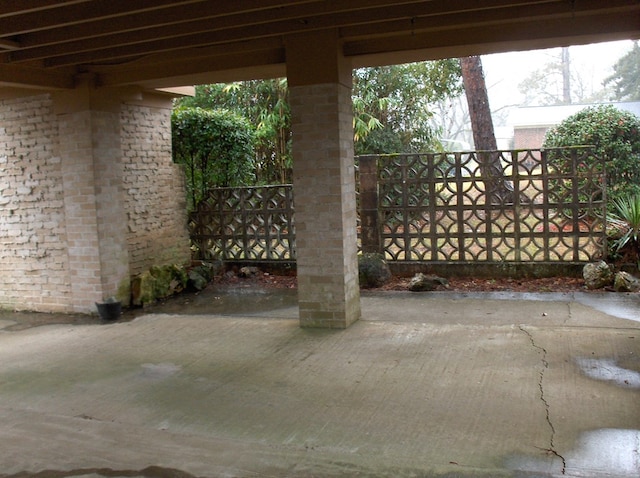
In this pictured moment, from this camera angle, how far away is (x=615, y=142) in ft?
34.8

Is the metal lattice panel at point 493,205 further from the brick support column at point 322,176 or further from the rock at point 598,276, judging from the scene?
the brick support column at point 322,176

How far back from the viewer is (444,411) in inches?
183

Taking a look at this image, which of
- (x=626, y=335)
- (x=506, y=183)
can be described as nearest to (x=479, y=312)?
(x=626, y=335)

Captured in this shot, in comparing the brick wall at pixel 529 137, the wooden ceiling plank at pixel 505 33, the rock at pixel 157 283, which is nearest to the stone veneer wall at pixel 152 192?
the rock at pixel 157 283

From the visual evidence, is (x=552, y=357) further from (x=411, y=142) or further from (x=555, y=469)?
(x=411, y=142)

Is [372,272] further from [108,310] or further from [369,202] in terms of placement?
[108,310]

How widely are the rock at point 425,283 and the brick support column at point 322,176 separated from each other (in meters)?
2.07

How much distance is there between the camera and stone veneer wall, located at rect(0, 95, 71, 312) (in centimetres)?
877

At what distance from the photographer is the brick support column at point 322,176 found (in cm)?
693

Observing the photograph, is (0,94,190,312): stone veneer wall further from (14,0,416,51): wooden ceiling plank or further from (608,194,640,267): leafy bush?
(608,194,640,267): leafy bush

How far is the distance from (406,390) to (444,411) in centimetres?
53

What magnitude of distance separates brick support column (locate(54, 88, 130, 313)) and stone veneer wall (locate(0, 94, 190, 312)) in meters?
0.11

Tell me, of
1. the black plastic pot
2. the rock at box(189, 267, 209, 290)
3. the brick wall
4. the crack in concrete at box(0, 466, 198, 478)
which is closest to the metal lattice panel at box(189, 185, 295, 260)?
the rock at box(189, 267, 209, 290)

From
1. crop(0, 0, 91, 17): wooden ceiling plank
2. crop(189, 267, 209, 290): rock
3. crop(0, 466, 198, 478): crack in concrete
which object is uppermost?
crop(0, 0, 91, 17): wooden ceiling plank
